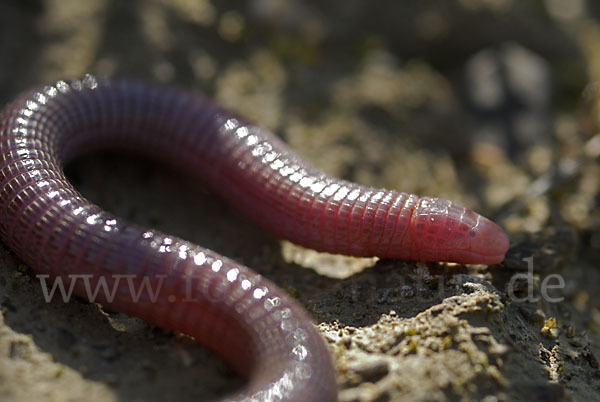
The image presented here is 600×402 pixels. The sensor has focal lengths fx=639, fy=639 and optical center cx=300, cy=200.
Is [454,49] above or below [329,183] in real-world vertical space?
above

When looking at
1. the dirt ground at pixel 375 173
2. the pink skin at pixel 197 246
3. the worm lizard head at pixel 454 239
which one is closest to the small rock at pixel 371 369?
the dirt ground at pixel 375 173

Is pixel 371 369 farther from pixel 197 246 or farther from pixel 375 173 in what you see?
pixel 375 173

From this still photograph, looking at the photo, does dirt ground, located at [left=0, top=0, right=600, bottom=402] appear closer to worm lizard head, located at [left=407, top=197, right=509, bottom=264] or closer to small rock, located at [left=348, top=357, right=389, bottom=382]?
small rock, located at [left=348, top=357, right=389, bottom=382]

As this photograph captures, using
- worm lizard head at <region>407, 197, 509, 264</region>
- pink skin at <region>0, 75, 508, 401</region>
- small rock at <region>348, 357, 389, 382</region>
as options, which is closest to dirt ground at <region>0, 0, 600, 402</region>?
small rock at <region>348, 357, 389, 382</region>

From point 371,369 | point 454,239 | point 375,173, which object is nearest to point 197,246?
point 371,369

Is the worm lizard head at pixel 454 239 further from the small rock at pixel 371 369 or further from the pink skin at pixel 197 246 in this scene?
the small rock at pixel 371 369

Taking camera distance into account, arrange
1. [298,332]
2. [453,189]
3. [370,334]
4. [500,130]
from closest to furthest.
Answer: [298,332] → [370,334] → [453,189] → [500,130]

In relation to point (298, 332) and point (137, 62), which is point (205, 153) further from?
point (298, 332)

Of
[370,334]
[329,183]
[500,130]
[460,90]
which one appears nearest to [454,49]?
[460,90]
